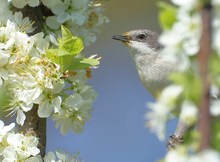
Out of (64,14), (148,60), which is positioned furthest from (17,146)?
(148,60)

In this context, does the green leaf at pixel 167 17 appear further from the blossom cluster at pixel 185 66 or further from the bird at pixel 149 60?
the bird at pixel 149 60

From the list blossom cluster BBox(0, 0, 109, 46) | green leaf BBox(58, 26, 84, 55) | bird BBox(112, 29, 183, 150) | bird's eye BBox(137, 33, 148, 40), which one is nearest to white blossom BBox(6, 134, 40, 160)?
green leaf BBox(58, 26, 84, 55)

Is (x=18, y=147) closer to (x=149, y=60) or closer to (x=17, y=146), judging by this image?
(x=17, y=146)

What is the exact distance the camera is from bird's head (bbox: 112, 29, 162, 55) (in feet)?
8.75

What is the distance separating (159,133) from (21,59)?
1038 mm

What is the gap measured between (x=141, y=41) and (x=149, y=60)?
0.56ft

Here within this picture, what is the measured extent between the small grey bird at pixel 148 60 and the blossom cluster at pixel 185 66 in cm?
177

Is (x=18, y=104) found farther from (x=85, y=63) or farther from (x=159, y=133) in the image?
(x=159, y=133)

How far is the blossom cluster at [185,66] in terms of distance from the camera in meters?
0.50

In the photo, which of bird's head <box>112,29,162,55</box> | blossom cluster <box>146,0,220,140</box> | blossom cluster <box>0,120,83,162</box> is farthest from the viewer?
bird's head <box>112,29,162,55</box>

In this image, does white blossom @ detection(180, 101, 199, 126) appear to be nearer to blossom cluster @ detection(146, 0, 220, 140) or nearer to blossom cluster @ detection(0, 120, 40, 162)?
blossom cluster @ detection(146, 0, 220, 140)

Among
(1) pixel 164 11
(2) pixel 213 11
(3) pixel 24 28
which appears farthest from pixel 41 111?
(2) pixel 213 11

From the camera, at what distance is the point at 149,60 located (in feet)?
8.55

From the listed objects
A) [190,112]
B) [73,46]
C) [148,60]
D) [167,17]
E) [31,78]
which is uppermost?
[148,60]
